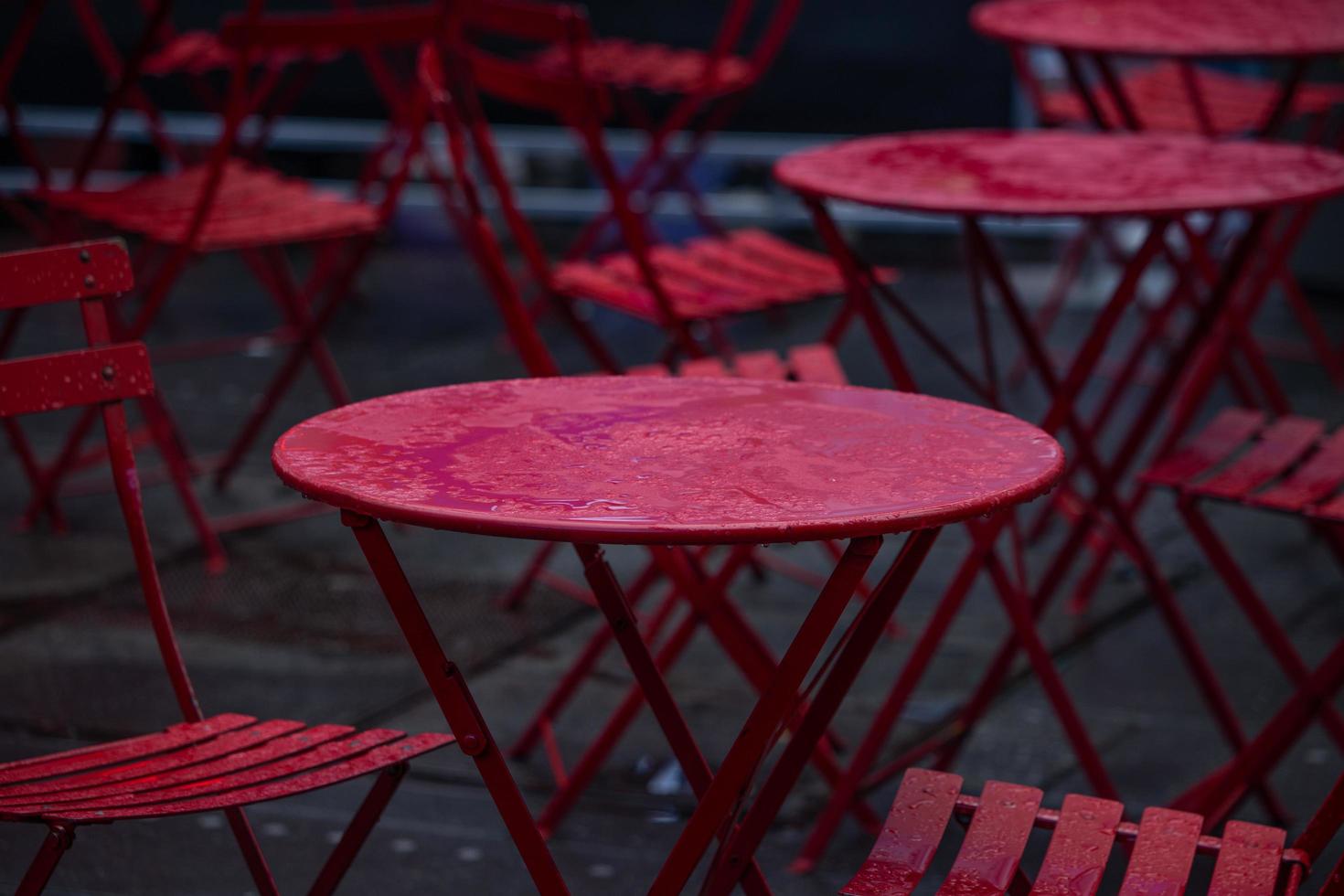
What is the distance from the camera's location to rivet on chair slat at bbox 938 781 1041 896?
5.38ft

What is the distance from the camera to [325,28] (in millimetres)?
3490

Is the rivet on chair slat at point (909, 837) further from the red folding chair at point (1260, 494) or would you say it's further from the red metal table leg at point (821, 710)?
the red folding chair at point (1260, 494)

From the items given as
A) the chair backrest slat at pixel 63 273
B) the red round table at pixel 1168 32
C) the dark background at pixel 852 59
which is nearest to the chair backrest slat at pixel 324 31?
the red round table at pixel 1168 32

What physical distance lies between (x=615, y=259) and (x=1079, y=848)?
2.06 m

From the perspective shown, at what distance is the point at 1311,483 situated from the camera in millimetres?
2516

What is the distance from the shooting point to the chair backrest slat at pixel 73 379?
6.29 feet

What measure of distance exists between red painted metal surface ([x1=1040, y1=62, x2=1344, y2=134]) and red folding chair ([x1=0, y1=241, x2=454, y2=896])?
2962 millimetres

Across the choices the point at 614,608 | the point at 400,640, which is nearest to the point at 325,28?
the point at 400,640

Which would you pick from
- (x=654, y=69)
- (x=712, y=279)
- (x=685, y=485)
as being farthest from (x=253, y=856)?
(x=654, y=69)

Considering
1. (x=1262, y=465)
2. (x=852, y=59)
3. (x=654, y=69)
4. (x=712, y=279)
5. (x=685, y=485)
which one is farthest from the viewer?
(x=852, y=59)

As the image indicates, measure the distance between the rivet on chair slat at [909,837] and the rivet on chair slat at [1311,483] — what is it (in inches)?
33.5

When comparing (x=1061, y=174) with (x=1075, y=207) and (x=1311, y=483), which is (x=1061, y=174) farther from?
(x=1311, y=483)

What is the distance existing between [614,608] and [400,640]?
152 cm

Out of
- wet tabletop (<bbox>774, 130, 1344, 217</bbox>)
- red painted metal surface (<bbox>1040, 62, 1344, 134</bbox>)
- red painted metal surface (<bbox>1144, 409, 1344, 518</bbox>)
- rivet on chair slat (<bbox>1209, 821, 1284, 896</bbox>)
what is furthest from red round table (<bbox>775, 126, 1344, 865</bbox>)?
red painted metal surface (<bbox>1040, 62, 1344, 134</bbox>)
